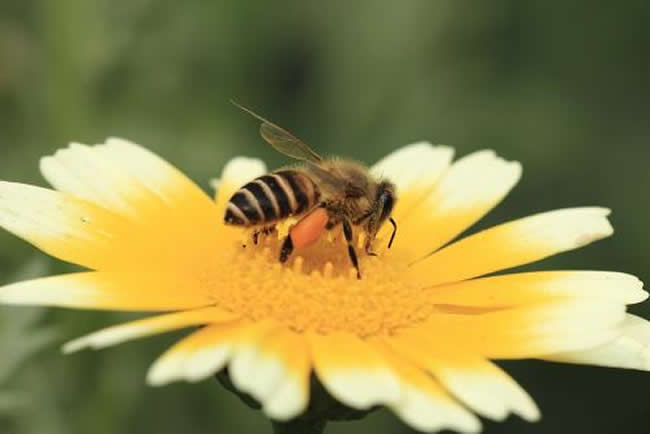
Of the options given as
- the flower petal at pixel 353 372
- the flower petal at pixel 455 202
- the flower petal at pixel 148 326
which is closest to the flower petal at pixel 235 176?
the flower petal at pixel 455 202

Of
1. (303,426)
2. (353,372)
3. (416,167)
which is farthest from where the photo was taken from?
(416,167)

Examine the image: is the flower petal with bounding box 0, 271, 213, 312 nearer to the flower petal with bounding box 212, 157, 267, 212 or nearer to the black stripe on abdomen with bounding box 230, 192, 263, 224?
the black stripe on abdomen with bounding box 230, 192, 263, 224

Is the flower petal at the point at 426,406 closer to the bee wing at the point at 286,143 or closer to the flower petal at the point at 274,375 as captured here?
the flower petal at the point at 274,375

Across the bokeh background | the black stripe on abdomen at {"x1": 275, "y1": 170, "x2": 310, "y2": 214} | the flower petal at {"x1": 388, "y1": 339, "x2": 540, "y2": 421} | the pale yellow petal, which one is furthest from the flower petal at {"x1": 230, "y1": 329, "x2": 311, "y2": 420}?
the bokeh background

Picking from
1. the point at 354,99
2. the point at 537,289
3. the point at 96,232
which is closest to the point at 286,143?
the point at 96,232

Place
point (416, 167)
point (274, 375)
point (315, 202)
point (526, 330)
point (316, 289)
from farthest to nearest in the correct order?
point (416, 167)
point (315, 202)
point (316, 289)
point (526, 330)
point (274, 375)

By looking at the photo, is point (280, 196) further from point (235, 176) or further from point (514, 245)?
point (235, 176)
